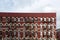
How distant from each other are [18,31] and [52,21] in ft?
36.5

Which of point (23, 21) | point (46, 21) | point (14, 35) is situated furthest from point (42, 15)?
point (14, 35)

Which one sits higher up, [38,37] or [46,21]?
[46,21]

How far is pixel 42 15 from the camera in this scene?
6297cm

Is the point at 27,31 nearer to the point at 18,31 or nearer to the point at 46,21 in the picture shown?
the point at 18,31

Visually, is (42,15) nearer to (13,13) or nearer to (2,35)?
(13,13)

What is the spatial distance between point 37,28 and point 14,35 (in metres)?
7.41

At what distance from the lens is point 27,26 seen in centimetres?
6269

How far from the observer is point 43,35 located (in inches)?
2470

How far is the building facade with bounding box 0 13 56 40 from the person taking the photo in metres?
61.8

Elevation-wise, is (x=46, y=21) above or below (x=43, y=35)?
above

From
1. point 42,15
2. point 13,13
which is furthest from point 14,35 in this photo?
point 42,15

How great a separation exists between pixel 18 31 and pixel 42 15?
29.4 feet

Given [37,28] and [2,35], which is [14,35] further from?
[37,28]

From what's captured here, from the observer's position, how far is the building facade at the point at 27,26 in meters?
61.8
